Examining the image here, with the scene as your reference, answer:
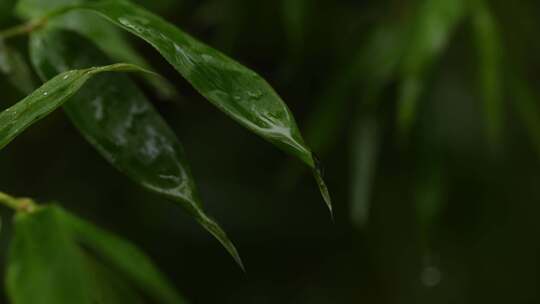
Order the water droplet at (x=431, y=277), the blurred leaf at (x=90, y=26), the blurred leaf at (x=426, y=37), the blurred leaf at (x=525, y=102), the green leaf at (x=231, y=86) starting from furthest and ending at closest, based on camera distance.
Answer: the water droplet at (x=431, y=277) → the blurred leaf at (x=525, y=102) → the blurred leaf at (x=426, y=37) → the blurred leaf at (x=90, y=26) → the green leaf at (x=231, y=86)

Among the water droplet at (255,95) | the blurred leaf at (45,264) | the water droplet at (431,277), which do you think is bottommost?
the water droplet at (431,277)

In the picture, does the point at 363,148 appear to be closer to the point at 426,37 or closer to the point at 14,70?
the point at 426,37

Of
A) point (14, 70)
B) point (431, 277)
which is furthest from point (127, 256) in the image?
point (431, 277)

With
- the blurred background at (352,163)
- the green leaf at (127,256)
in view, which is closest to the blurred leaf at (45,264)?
the green leaf at (127,256)

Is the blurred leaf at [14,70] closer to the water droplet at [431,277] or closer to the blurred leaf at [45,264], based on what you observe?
the blurred leaf at [45,264]

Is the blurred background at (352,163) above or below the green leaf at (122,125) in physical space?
below
